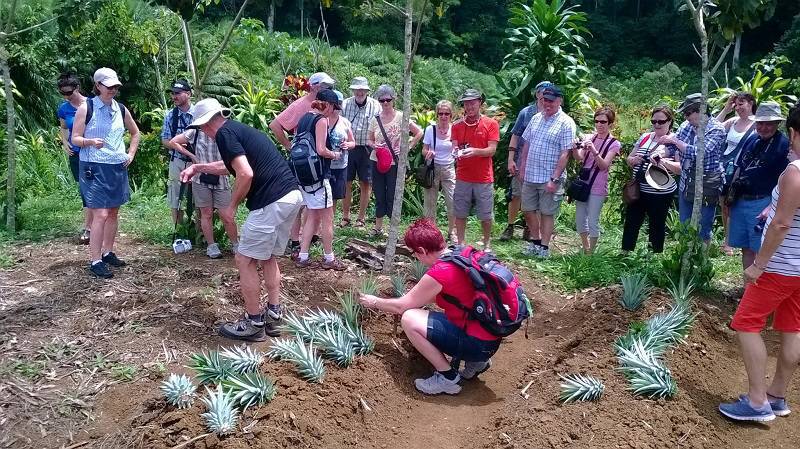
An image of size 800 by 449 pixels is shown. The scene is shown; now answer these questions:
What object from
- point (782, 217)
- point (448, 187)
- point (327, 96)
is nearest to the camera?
point (782, 217)

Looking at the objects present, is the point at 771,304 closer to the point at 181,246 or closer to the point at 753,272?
the point at 753,272

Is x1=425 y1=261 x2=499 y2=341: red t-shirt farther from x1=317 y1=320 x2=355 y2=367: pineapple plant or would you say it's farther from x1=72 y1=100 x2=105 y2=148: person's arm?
x1=72 y1=100 x2=105 y2=148: person's arm

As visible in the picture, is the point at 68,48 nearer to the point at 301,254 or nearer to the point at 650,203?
the point at 301,254

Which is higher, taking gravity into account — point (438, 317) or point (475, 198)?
point (475, 198)

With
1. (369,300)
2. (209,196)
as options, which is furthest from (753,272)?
(209,196)

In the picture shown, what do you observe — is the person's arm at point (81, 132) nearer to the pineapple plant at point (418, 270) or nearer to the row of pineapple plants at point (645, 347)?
the pineapple plant at point (418, 270)

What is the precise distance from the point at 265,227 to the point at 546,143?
3493 mm

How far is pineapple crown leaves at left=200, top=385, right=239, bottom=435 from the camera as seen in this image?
11.7ft

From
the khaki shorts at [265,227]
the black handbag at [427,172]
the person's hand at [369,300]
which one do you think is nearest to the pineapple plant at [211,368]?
the khaki shorts at [265,227]

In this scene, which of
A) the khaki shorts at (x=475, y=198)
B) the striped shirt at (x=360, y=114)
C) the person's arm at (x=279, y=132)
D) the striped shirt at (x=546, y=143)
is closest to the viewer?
the person's arm at (x=279, y=132)

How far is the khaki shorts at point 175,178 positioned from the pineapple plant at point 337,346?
280cm

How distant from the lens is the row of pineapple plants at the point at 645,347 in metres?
4.04

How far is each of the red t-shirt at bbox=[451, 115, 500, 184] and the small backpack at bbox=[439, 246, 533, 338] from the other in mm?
2941

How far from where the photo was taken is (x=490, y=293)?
414 centimetres
